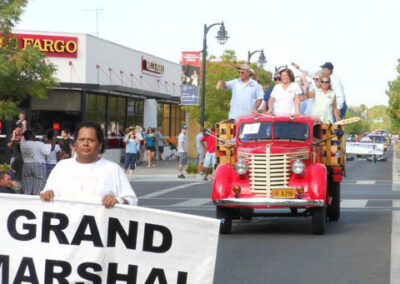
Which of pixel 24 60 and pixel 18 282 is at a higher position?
pixel 24 60

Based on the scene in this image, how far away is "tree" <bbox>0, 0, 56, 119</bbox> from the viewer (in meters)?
26.5

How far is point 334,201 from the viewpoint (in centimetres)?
1661

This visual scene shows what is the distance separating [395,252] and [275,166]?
289 centimetres

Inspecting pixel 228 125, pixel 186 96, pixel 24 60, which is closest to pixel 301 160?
pixel 228 125

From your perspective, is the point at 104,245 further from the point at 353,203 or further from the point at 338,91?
the point at 353,203

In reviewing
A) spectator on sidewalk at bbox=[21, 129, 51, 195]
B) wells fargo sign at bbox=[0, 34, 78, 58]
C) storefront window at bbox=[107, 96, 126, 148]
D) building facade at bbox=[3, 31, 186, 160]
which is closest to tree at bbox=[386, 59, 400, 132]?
building facade at bbox=[3, 31, 186, 160]

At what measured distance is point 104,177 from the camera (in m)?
6.79

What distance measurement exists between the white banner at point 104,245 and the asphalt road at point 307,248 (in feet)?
11.1

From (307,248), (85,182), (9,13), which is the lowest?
(307,248)

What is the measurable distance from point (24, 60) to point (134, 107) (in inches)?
1012

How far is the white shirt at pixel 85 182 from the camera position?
6.79 metres

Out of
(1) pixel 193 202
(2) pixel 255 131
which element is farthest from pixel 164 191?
(2) pixel 255 131

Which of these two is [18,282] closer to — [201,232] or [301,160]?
[201,232]

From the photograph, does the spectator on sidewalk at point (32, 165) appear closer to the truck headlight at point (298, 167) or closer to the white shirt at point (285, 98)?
the white shirt at point (285, 98)
